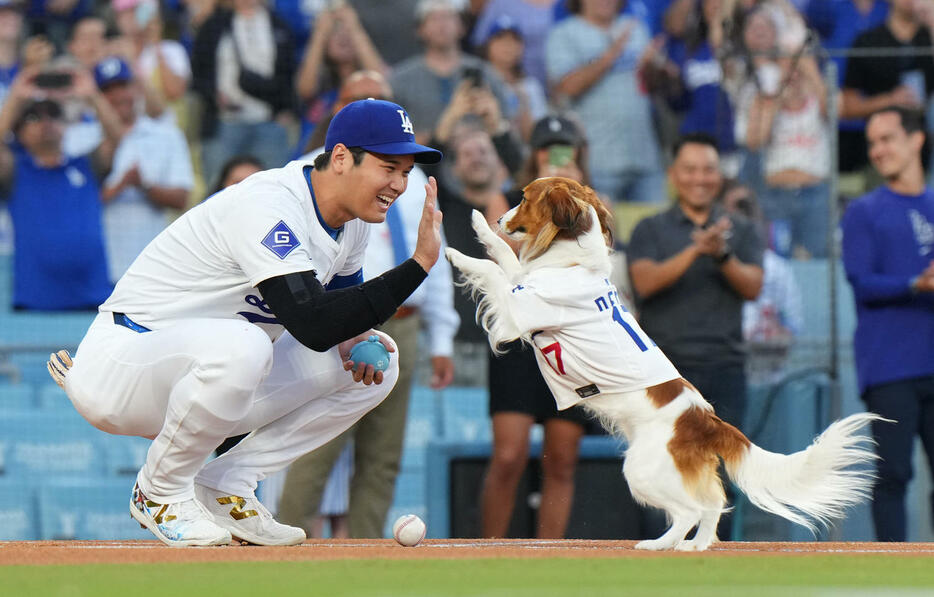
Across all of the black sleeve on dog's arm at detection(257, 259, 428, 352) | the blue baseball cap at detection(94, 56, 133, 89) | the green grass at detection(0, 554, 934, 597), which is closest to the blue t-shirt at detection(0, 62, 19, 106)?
the blue baseball cap at detection(94, 56, 133, 89)

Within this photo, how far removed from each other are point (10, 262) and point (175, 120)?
1384 mm

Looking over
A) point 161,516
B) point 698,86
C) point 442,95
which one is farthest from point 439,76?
point 161,516

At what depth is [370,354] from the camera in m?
4.70

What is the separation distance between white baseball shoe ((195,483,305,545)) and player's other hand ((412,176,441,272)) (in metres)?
1.11

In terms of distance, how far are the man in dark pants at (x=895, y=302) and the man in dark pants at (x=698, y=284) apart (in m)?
0.54

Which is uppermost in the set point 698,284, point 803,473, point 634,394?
point 698,284

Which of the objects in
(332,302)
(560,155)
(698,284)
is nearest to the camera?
(332,302)

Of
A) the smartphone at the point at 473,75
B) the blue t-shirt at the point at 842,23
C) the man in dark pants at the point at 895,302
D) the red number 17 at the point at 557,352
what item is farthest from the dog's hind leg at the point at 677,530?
the blue t-shirt at the point at 842,23

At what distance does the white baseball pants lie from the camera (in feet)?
14.5

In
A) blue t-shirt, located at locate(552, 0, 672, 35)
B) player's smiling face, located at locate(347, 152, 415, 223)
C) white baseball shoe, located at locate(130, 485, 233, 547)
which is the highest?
blue t-shirt, located at locate(552, 0, 672, 35)

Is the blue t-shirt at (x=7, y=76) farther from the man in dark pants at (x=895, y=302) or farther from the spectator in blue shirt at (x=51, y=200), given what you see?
the man in dark pants at (x=895, y=302)

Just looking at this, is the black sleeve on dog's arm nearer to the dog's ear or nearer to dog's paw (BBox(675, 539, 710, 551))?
the dog's ear

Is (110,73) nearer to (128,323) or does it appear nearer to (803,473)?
(128,323)

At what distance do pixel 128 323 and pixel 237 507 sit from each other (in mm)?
755
